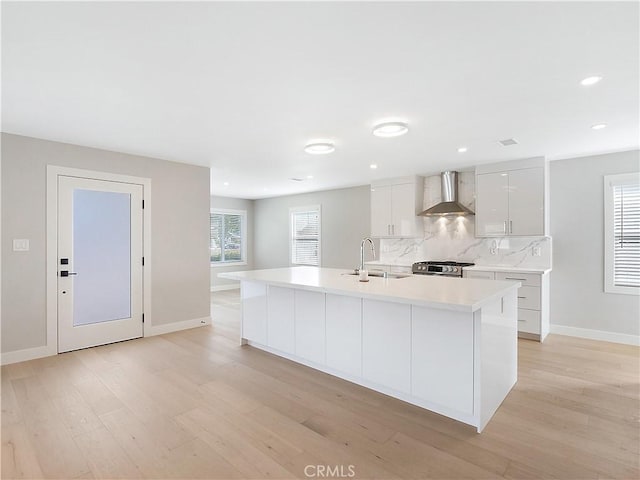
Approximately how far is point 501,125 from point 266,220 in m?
6.63

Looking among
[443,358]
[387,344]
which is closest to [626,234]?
[443,358]

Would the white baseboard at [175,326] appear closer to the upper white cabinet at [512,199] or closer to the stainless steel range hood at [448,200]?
the stainless steel range hood at [448,200]

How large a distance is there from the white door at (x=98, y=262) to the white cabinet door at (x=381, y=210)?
3.78m

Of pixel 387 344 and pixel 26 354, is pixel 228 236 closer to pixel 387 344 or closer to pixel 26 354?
pixel 26 354

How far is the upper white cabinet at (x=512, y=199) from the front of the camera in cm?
451

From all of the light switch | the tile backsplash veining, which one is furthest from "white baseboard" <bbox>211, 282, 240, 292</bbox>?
the light switch

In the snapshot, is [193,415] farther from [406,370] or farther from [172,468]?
[406,370]

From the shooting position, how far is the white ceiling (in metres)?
1.73

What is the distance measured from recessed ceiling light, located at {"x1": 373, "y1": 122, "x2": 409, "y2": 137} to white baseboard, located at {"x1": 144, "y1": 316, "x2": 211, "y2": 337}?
146 inches

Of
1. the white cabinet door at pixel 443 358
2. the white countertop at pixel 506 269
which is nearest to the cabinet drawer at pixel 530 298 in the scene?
the white countertop at pixel 506 269

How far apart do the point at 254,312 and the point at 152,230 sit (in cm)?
193

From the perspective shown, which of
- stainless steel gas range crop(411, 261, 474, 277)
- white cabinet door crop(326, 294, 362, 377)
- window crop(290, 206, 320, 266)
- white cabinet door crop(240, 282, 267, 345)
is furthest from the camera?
window crop(290, 206, 320, 266)

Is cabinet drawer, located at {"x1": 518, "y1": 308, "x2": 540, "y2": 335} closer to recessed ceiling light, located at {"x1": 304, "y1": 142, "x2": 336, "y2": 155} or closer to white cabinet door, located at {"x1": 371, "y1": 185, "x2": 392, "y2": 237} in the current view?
white cabinet door, located at {"x1": 371, "y1": 185, "x2": 392, "y2": 237}

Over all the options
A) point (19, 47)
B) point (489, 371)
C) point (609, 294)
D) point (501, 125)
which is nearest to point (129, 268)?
point (19, 47)
